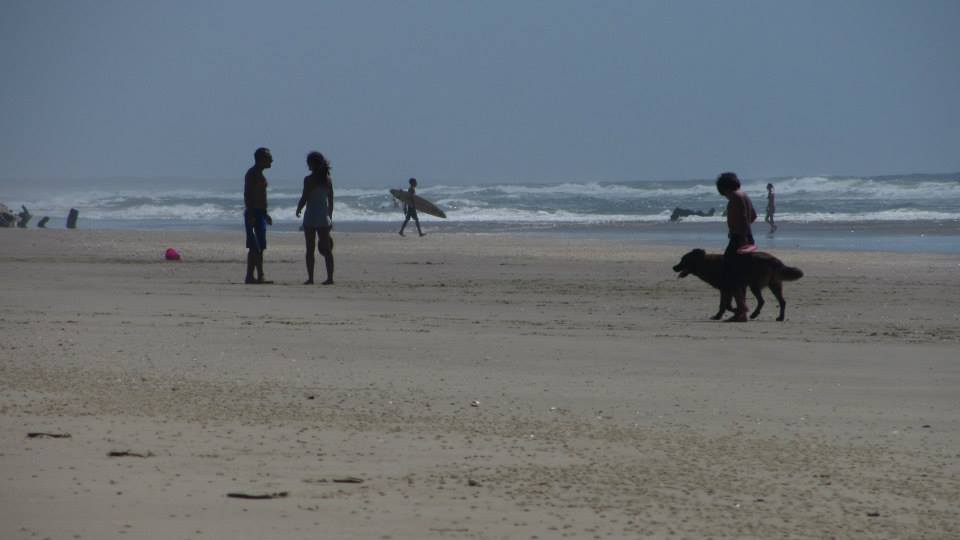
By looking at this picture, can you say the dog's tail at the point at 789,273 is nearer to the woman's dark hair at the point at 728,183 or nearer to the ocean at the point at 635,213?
the woman's dark hair at the point at 728,183

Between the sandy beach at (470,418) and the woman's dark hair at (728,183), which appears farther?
the woman's dark hair at (728,183)

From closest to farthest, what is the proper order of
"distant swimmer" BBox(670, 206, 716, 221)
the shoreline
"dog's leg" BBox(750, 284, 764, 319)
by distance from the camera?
"dog's leg" BBox(750, 284, 764, 319) → the shoreline → "distant swimmer" BBox(670, 206, 716, 221)

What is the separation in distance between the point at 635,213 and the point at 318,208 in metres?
40.9

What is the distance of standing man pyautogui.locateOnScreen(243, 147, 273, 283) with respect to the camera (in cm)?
1659

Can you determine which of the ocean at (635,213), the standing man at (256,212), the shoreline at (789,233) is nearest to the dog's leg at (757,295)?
the standing man at (256,212)

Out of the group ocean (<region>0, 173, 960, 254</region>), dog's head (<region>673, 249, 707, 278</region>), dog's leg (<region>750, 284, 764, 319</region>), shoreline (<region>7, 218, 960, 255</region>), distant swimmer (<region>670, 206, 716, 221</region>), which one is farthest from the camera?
distant swimmer (<region>670, 206, 716, 221</region>)

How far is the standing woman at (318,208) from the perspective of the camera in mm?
16766

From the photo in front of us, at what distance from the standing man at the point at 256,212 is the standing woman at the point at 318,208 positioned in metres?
0.43

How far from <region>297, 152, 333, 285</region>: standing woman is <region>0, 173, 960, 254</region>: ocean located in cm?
1350

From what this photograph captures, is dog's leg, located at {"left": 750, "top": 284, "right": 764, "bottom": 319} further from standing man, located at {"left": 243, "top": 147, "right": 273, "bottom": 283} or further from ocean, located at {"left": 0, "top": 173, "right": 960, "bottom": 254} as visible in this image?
ocean, located at {"left": 0, "top": 173, "right": 960, "bottom": 254}

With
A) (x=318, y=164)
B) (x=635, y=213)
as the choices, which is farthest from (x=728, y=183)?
(x=635, y=213)

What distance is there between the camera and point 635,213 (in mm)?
57000

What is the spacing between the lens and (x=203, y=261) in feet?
72.1

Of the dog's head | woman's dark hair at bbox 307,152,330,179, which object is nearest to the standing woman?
woman's dark hair at bbox 307,152,330,179
